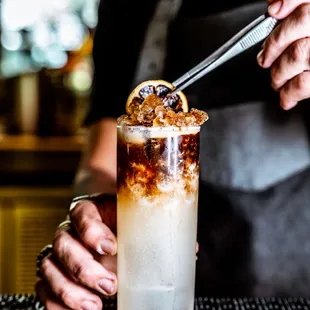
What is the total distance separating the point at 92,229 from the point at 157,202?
19 centimetres

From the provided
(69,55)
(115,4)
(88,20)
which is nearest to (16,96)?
(69,55)

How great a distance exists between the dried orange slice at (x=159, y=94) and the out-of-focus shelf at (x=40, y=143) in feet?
7.93

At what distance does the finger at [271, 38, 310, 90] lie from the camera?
1171 millimetres

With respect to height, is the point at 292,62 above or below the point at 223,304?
above

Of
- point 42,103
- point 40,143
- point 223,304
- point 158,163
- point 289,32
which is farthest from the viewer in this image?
point 42,103

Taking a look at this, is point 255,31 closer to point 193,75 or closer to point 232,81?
point 193,75

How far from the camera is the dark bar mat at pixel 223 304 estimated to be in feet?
→ 4.21

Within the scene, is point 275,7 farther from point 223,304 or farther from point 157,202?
point 223,304

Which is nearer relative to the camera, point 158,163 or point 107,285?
point 158,163

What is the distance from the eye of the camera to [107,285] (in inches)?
46.5

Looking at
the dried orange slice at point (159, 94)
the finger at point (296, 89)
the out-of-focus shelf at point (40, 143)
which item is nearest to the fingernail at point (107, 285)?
the dried orange slice at point (159, 94)

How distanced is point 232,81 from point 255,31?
63 cm

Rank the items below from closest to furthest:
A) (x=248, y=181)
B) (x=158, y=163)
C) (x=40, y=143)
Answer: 1. (x=158, y=163)
2. (x=248, y=181)
3. (x=40, y=143)

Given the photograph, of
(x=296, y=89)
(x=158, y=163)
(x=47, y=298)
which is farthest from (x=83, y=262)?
(x=296, y=89)
